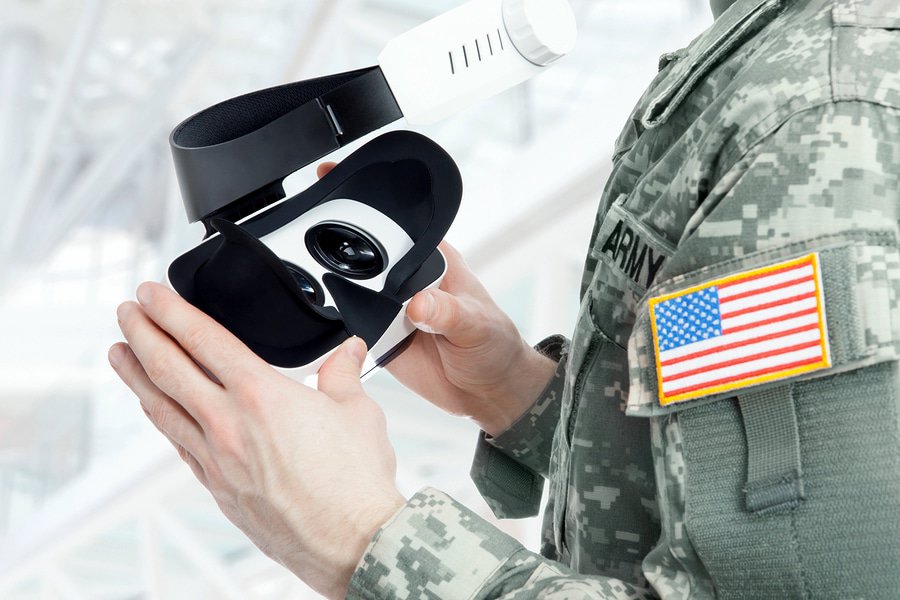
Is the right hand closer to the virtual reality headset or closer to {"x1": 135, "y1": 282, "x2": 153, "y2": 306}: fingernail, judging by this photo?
the virtual reality headset

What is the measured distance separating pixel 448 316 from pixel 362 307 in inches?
9.9

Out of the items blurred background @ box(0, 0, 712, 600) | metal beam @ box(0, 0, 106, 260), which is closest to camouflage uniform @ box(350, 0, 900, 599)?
blurred background @ box(0, 0, 712, 600)

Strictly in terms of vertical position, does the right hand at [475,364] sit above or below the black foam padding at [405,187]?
below

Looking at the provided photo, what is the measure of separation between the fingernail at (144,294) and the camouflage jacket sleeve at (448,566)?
0.43 metres

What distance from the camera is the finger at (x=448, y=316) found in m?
1.55

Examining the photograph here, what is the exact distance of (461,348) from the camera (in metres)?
1.76

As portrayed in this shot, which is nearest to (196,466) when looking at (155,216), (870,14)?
(870,14)

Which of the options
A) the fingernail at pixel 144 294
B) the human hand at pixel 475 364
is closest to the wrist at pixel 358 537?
the fingernail at pixel 144 294

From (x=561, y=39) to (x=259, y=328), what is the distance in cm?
57

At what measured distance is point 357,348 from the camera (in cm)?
128

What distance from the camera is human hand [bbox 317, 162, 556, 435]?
1.75 metres

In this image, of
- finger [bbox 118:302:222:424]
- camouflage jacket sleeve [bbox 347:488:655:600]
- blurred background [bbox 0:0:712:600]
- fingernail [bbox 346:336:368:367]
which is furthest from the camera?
blurred background [bbox 0:0:712:600]

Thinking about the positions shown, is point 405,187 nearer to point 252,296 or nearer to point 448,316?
point 448,316

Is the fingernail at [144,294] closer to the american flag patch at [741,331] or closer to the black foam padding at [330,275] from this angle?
the black foam padding at [330,275]
